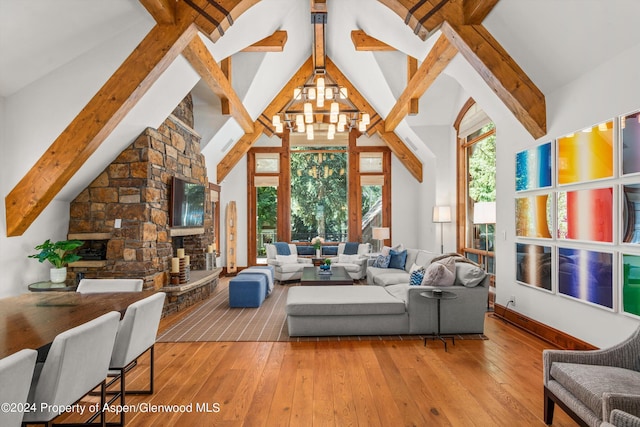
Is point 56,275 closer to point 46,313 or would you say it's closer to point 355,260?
point 46,313

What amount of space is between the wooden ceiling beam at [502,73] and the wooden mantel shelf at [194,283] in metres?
4.65

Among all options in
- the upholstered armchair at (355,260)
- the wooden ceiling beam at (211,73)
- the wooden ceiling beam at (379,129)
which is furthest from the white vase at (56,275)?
the wooden ceiling beam at (379,129)

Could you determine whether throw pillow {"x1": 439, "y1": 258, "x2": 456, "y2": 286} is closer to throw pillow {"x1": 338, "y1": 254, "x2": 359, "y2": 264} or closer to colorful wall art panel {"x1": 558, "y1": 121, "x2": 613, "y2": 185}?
colorful wall art panel {"x1": 558, "y1": 121, "x2": 613, "y2": 185}

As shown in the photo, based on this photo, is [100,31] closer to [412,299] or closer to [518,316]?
[412,299]

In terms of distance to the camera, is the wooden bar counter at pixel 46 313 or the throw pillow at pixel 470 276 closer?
the wooden bar counter at pixel 46 313

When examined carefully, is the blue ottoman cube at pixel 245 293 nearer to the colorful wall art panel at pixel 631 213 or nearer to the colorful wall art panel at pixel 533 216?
the colorful wall art panel at pixel 533 216

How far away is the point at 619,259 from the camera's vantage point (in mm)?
2875

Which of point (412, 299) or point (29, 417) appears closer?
point (29, 417)

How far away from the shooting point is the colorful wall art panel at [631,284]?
8.91ft

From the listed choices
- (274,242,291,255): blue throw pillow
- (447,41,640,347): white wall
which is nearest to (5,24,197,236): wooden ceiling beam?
(447,41,640,347): white wall

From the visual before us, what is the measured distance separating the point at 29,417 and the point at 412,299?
338 cm

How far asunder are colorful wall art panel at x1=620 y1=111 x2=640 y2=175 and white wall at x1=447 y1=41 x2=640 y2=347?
0.09 meters

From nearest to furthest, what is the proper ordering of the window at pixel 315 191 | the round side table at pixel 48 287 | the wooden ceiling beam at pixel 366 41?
1. the round side table at pixel 48 287
2. the wooden ceiling beam at pixel 366 41
3. the window at pixel 315 191

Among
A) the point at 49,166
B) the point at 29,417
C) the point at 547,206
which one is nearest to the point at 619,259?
the point at 547,206
